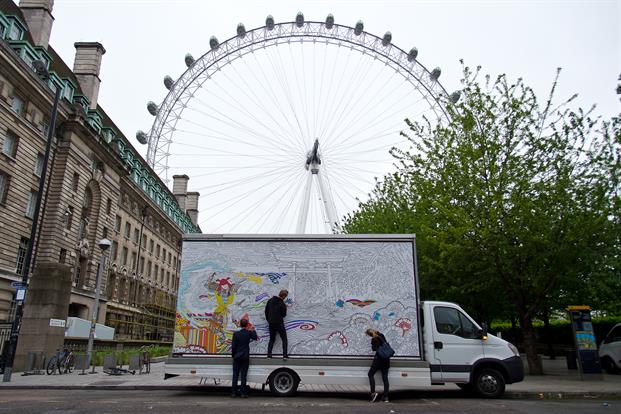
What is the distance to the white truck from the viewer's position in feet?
41.1

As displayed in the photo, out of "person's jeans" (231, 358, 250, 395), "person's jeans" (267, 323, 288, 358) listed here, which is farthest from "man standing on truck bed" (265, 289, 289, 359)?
"person's jeans" (231, 358, 250, 395)

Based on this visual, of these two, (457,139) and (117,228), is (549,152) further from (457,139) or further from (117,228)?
(117,228)

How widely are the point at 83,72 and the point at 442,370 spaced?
4550 centimetres

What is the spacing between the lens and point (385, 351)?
11977mm

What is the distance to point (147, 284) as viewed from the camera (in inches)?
2429

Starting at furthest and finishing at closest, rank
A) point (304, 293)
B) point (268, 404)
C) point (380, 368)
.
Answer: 1. point (304, 293)
2. point (380, 368)
3. point (268, 404)

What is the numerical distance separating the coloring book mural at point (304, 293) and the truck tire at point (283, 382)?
574mm

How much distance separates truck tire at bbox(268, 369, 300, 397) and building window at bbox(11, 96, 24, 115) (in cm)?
3010

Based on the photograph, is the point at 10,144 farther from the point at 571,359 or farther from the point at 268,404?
the point at 571,359

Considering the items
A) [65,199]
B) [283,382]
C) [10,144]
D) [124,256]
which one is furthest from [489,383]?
[124,256]

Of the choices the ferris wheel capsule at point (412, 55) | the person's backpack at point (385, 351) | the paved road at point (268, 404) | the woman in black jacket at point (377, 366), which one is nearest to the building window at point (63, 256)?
the paved road at point (268, 404)

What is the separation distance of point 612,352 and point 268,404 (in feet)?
62.2

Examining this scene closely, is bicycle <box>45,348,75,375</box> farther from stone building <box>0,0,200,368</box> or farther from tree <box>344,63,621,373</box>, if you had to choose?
tree <box>344,63,621,373</box>

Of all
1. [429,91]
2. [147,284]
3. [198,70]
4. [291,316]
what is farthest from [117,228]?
[291,316]
